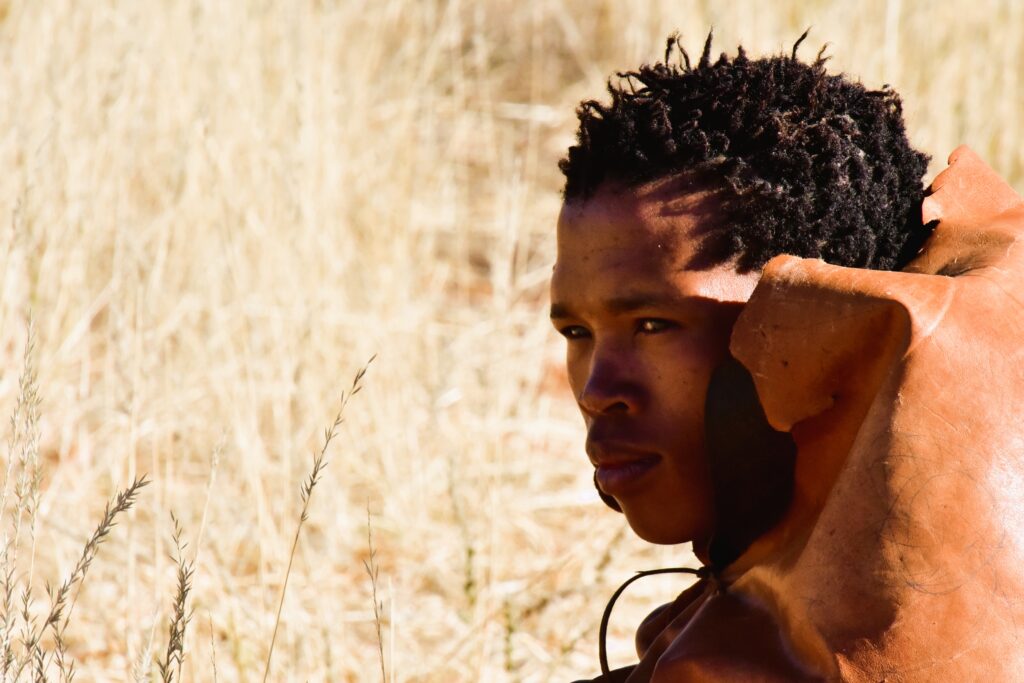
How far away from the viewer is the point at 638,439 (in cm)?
157

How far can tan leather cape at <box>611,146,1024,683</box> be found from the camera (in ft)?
4.00

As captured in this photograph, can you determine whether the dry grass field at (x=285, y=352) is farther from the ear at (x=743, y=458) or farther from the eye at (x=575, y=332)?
the ear at (x=743, y=458)

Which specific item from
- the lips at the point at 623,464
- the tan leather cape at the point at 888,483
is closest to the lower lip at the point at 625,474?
the lips at the point at 623,464

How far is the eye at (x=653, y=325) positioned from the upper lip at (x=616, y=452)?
14 centimetres

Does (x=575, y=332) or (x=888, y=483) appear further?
(x=575, y=332)

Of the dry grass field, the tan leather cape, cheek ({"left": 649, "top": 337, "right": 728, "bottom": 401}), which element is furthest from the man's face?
the dry grass field

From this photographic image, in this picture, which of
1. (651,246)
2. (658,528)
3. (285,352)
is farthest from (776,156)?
(285,352)

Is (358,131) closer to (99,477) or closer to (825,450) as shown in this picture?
(99,477)

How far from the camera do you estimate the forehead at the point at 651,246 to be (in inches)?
61.4

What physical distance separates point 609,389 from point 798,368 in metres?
0.29

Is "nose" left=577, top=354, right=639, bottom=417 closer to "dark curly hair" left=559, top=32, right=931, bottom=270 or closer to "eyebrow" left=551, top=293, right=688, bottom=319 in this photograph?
"eyebrow" left=551, top=293, right=688, bottom=319

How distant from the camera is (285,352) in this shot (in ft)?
11.3

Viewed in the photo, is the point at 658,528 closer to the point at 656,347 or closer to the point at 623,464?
the point at 623,464

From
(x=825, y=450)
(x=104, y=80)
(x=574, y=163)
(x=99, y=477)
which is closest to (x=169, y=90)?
(x=104, y=80)
